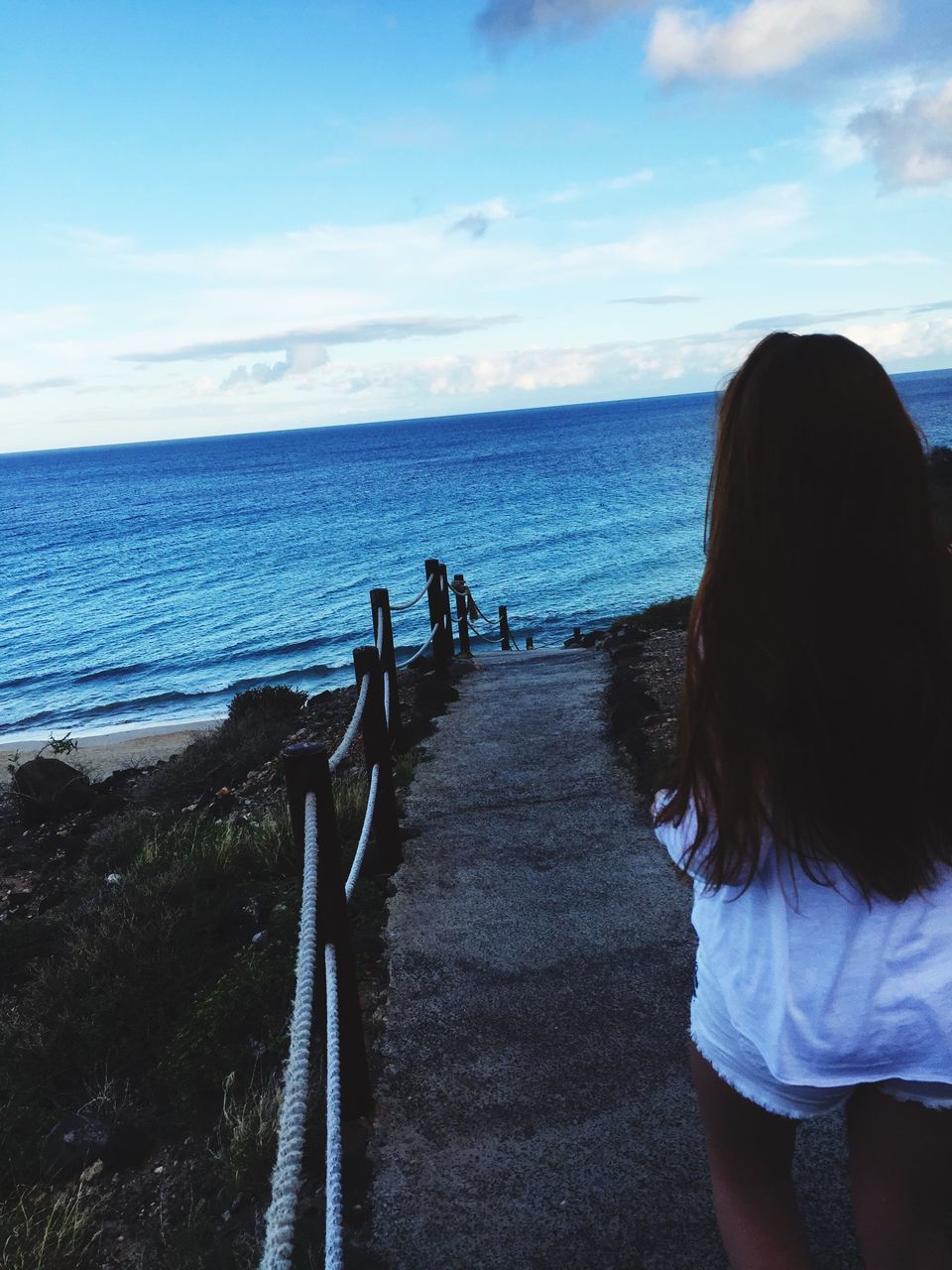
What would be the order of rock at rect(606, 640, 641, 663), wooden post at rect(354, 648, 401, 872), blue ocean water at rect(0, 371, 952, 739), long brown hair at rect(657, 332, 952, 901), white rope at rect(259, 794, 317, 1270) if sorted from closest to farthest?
long brown hair at rect(657, 332, 952, 901)
white rope at rect(259, 794, 317, 1270)
wooden post at rect(354, 648, 401, 872)
rock at rect(606, 640, 641, 663)
blue ocean water at rect(0, 371, 952, 739)

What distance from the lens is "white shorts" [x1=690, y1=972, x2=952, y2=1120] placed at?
138cm

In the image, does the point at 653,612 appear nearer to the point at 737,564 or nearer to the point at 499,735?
the point at 499,735

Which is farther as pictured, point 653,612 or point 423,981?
point 653,612

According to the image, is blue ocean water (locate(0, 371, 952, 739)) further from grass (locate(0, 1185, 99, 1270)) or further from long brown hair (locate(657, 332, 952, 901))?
grass (locate(0, 1185, 99, 1270))

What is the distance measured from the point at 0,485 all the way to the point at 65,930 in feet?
515

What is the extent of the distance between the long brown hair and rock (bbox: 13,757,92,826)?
11.5m

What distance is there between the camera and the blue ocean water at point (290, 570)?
25203mm

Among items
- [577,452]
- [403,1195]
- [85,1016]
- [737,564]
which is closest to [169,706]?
[85,1016]

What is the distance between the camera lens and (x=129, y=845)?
7.80m

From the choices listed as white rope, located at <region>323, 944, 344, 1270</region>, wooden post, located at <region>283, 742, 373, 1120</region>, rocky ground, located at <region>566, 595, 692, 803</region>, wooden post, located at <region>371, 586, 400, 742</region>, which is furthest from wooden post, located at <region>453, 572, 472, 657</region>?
white rope, located at <region>323, 944, 344, 1270</region>

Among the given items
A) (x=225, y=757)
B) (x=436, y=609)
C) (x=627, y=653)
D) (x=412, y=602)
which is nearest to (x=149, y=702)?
(x=225, y=757)

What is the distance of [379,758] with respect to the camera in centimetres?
489

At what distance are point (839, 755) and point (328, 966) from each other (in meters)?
2.06

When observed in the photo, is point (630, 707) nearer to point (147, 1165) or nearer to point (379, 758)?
point (379, 758)
